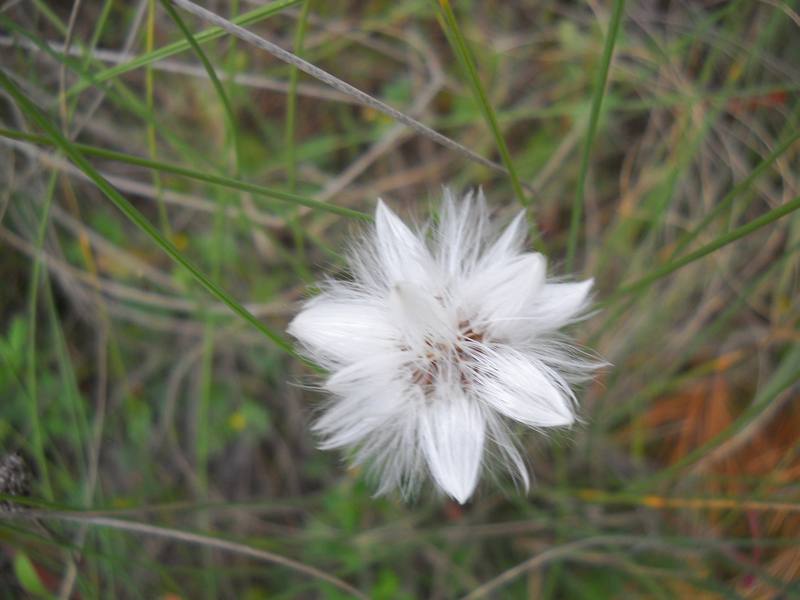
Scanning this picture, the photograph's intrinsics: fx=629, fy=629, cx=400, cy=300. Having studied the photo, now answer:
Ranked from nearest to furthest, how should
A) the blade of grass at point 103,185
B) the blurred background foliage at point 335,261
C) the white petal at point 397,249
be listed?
the blade of grass at point 103,185 < the white petal at point 397,249 < the blurred background foliage at point 335,261

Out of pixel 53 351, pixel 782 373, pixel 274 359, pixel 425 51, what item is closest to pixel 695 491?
pixel 782 373

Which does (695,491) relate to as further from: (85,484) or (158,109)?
(158,109)

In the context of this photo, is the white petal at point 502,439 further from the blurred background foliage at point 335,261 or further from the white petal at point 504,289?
the blurred background foliage at point 335,261

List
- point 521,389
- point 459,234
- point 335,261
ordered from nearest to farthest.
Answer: point 521,389
point 459,234
point 335,261

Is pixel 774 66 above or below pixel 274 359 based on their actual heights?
above

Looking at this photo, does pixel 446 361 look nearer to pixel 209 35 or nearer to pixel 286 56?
pixel 286 56

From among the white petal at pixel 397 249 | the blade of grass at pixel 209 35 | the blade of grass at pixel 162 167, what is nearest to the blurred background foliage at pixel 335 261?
the blade of grass at pixel 209 35

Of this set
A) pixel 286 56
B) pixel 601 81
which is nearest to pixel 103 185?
pixel 286 56
